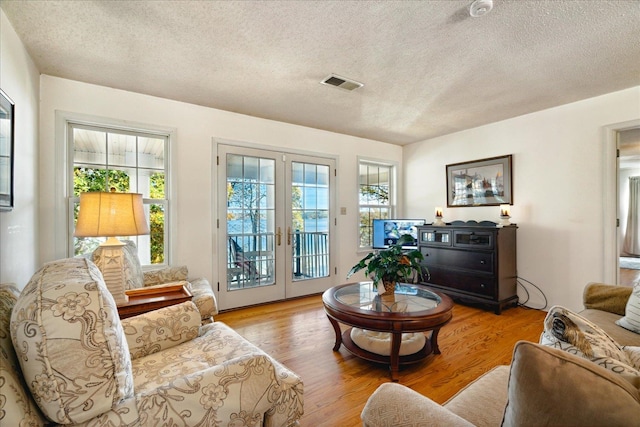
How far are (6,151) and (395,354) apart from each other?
109 inches

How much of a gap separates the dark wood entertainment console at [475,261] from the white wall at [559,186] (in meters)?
0.30

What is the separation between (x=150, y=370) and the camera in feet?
4.50

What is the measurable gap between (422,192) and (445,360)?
10.2ft

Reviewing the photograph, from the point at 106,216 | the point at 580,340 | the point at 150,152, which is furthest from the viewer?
the point at 150,152

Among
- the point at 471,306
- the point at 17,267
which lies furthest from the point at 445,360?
the point at 17,267

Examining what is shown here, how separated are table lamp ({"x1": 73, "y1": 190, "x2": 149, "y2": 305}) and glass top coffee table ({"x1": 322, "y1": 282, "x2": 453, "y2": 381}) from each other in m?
1.44

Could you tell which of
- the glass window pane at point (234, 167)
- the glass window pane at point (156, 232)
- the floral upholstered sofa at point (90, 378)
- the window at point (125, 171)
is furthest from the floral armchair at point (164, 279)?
the glass window pane at point (234, 167)

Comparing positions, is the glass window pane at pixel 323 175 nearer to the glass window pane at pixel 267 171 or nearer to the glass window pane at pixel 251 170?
the glass window pane at pixel 267 171

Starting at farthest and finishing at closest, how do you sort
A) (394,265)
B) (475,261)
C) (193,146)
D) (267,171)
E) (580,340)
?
(267,171) → (475,261) → (193,146) → (394,265) → (580,340)

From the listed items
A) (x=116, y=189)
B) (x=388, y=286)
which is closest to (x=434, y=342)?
(x=388, y=286)

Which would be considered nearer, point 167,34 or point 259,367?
point 259,367

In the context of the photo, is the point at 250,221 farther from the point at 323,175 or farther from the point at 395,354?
Answer: the point at 395,354

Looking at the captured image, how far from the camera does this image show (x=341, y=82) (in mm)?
2783

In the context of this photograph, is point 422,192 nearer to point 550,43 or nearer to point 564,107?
point 564,107
